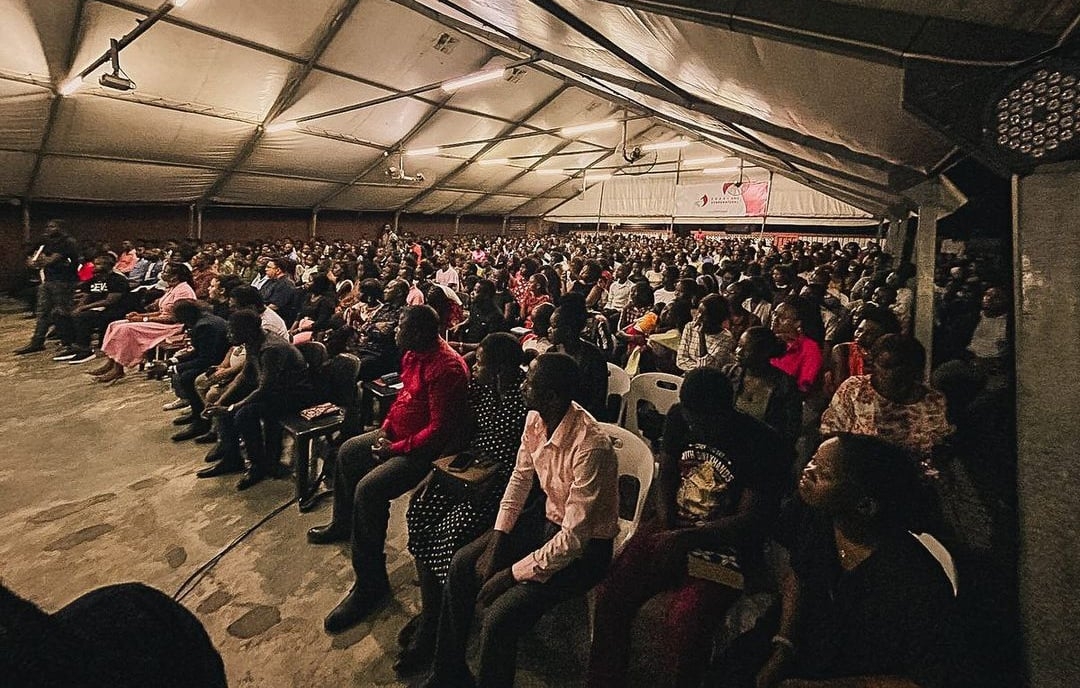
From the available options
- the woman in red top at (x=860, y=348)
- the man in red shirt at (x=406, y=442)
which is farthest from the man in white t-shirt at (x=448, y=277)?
the woman in red top at (x=860, y=348)

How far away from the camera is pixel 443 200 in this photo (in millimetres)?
20281

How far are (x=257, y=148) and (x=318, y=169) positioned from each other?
2268 mm

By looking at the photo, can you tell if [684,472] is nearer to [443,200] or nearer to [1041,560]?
[1041,560]

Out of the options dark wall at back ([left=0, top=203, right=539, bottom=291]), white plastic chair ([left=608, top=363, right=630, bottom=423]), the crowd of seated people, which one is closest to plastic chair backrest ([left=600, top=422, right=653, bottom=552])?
the crowd of seated people

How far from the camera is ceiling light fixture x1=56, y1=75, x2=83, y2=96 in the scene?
8.16 meters

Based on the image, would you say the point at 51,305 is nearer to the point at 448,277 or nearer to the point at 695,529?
the point at 448,277

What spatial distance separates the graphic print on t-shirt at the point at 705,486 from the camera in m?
2.23

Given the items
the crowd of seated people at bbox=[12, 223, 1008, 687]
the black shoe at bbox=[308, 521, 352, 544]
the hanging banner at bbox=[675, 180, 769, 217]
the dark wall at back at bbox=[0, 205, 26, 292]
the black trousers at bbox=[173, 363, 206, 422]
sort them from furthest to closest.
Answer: the hanging banner at bbox=[675, 180, 769, 217], the dark wall at back at bbox=[0, 205, 26, 292], the black trousers at bbox=[173, 363, 206, 422], the black shoe at bbox=[308, 521, 352, 544], the crowd of seated people at bbox=[12, 223, 1008, 687]

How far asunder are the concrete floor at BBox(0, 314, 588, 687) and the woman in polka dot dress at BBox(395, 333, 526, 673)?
26 cm

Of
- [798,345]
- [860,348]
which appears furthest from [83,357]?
[860,348]

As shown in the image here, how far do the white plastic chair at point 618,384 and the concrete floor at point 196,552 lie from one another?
1793 mm

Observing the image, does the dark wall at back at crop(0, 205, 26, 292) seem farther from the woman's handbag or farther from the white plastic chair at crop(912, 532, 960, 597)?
the white plastic chair at crop(912, 532, 960, 597)

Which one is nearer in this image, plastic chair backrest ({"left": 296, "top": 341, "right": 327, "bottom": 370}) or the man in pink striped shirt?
the man in pink striped shirt

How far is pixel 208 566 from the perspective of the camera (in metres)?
3.04
